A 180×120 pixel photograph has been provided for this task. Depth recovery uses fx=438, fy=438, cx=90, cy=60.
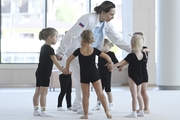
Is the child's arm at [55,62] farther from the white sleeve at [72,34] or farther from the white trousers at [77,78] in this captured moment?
the white trousers at [77,78]

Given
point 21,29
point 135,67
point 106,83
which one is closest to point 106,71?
point 106,83

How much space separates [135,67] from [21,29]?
34.8 ft

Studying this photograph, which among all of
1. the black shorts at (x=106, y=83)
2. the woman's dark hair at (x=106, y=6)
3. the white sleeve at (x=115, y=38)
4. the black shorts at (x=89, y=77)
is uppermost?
the woman's dark hair at (x=106, y=6)

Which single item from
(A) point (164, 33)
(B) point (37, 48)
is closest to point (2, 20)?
(B) point (37, 48)

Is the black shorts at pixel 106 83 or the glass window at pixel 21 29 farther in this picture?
the glass window at pixel 21 29

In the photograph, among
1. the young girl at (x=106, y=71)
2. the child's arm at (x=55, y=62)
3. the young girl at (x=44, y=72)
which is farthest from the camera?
the young girl at (x=106, y=71)

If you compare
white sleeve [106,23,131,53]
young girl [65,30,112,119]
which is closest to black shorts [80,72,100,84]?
young girl [65,30,112,119]

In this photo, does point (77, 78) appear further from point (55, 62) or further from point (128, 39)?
point (128, 39)

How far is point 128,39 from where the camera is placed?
15.7 meters

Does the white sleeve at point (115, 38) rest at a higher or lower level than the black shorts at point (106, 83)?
higher

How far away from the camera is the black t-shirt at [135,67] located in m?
6.56

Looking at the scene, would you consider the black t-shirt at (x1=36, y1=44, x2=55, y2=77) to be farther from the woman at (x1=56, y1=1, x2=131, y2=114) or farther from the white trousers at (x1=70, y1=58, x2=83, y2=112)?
the white trousers at (x1=70, y1=58, x2=83, y2=112)

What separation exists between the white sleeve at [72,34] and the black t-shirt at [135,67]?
32.1 inches

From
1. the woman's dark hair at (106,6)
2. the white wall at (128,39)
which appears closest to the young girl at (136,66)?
the woman's dark hair at (106,6)
